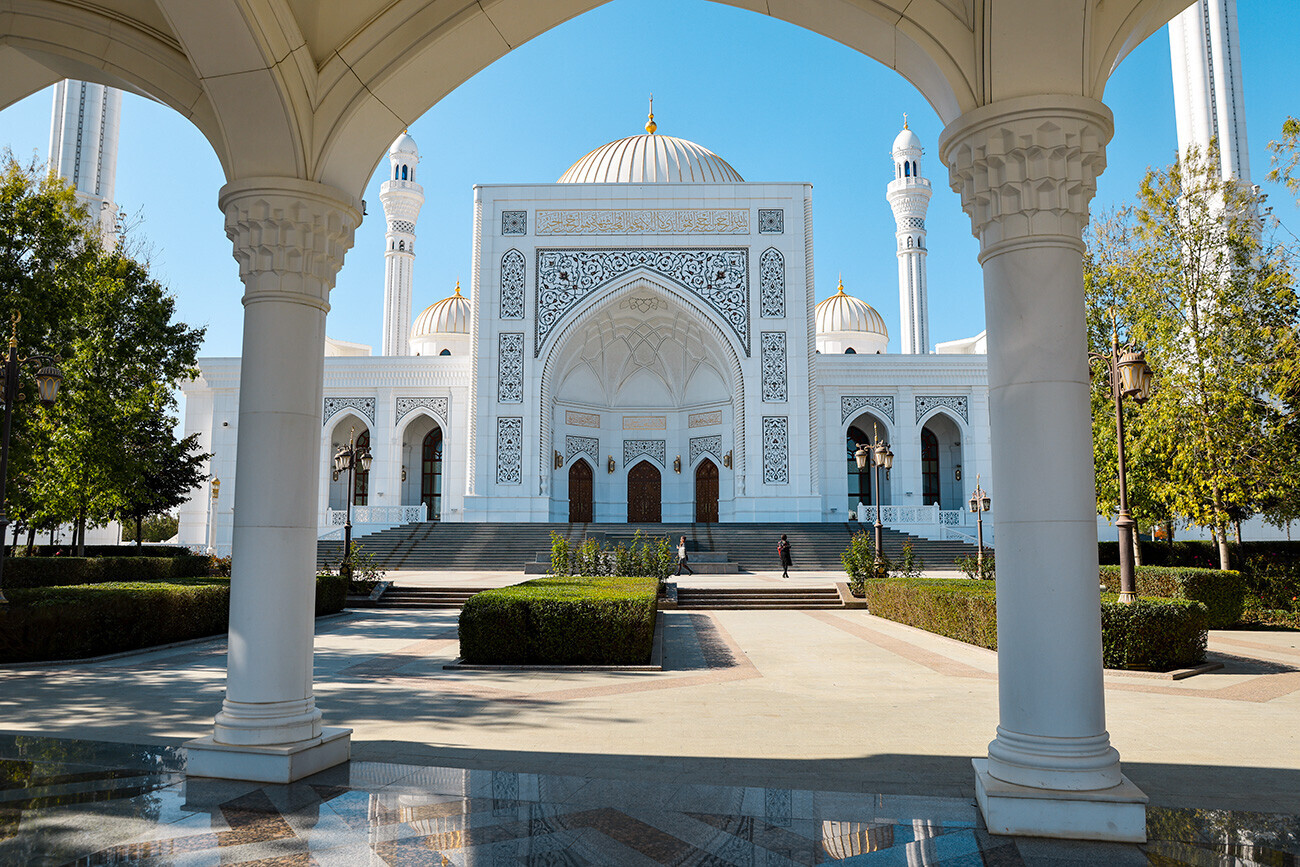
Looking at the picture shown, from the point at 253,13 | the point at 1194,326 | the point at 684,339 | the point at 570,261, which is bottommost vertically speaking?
the point at 253,13

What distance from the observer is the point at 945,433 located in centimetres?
3158

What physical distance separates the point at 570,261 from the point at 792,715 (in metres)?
23.4

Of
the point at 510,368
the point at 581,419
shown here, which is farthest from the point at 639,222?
the point at 581,419

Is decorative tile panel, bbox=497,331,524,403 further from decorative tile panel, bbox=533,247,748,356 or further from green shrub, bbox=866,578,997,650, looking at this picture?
green shrub, bbox=866,578,997,650

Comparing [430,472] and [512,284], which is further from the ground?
[512,284]

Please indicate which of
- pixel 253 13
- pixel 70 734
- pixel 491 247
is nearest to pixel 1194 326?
pixel 253 13

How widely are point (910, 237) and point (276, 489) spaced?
34.6 metres

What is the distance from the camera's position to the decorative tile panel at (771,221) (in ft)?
92.1

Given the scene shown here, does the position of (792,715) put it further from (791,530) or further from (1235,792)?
(791,530)

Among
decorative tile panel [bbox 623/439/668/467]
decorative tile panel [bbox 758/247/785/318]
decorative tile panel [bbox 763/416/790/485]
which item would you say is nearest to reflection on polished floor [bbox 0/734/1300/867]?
decorative tile panel [bbox 763/416/790/485]

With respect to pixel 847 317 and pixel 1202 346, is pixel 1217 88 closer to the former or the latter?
pixel 1202 346

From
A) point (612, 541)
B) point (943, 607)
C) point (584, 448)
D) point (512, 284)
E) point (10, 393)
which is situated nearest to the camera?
point (10, 393)

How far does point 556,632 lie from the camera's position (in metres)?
→ 8.67

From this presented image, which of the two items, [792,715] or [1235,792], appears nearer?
[1235,792]
